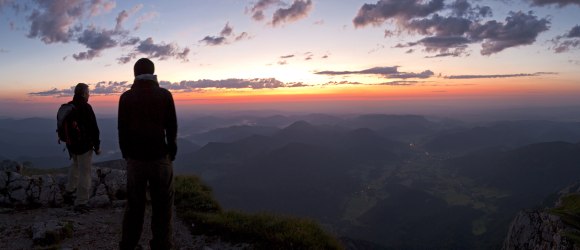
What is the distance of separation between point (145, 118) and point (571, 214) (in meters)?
10.2

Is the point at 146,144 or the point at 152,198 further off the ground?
the point at 146,144

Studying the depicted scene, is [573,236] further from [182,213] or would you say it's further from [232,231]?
[182,213]

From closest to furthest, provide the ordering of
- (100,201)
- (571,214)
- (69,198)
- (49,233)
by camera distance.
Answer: (571,214) → (49,233) → (100,201) → (69,198)

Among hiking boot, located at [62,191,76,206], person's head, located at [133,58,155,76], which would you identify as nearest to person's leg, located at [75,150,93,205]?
hiking boot, located at [62,191,76,206]

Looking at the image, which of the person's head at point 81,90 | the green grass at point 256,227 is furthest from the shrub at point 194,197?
the person's head at point 81,90

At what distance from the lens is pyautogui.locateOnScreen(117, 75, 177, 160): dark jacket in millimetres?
6047

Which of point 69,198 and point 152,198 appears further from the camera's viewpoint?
point 69,198

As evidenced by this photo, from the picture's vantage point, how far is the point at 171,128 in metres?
6.29

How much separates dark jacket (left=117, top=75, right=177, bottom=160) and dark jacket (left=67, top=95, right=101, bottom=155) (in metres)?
5.91

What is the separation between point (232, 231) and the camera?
1025cm

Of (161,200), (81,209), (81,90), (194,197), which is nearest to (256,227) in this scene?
(161,200)

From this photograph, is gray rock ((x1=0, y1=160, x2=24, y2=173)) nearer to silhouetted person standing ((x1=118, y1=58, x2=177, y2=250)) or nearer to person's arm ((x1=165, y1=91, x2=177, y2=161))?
silhouetted person standing ((x1=118, y1=58, x2=177, y2=250))

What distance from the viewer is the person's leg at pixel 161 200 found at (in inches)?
243

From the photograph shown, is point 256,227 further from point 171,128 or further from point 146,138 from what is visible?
point 146,138
